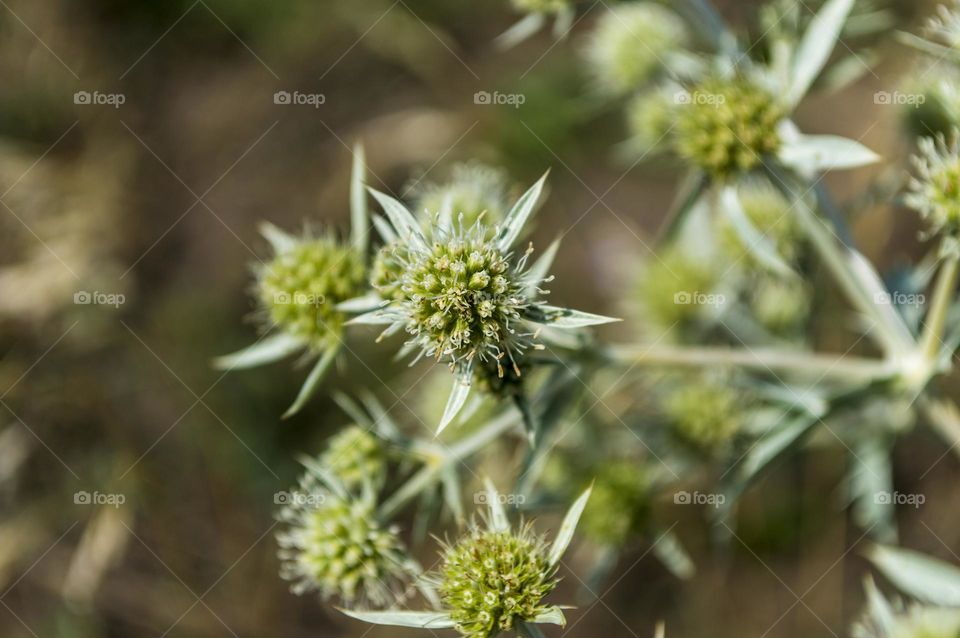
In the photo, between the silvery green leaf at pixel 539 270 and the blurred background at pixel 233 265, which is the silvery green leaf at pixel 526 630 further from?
the blurred background at pixel 233 265

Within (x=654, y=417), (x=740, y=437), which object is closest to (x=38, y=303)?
(x=654, y=417)

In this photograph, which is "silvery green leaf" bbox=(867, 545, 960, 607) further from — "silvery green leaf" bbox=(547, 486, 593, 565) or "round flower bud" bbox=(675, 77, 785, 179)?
"round flower bud" bbox=(675, 77, 785, 179)

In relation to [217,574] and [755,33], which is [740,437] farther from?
[217,574]

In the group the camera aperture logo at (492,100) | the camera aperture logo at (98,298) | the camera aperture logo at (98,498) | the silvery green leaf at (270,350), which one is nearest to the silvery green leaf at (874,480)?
the silvery green leaf at (270,350)

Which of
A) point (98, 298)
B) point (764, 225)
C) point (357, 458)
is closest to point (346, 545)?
point (357, 458)

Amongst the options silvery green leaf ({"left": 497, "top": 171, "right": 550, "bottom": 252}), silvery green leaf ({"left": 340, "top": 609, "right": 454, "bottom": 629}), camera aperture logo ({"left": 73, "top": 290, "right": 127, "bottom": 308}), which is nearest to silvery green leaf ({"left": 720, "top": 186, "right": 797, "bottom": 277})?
silvery green leaf ({"left": 497, "top": 171, "right": 550, "bottom": 252})

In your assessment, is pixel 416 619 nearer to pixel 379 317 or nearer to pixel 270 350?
pixel 379 317
